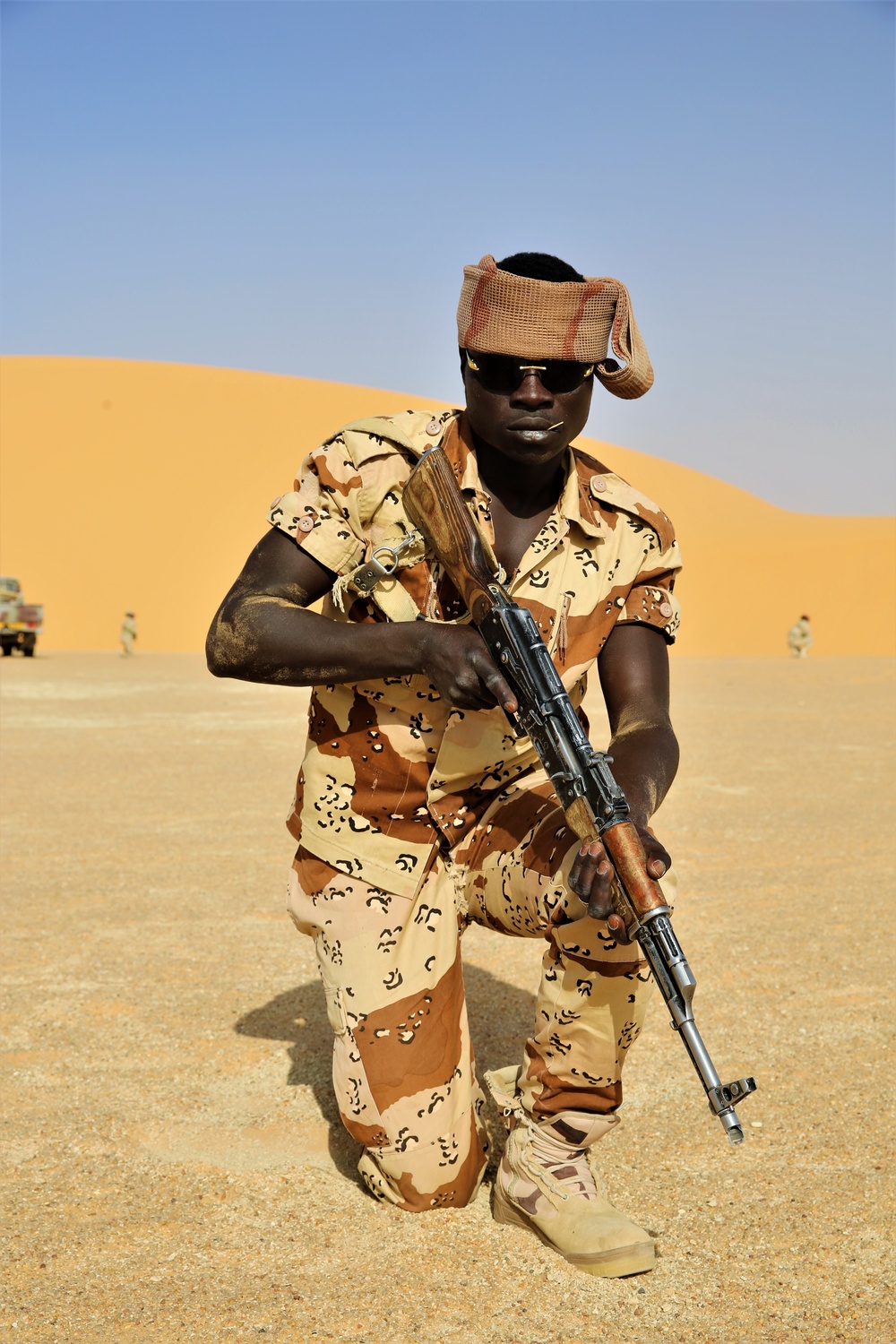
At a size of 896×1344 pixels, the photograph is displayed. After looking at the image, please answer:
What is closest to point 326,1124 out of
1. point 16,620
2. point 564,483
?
point 564,483

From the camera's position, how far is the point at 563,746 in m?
2.72

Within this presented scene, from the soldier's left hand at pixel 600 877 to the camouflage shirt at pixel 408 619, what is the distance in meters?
0.59

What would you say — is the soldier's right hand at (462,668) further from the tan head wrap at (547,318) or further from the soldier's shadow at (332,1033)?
the soldier's shadow at (332,1033)

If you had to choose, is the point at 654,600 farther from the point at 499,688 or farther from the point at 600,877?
the point at 600,877

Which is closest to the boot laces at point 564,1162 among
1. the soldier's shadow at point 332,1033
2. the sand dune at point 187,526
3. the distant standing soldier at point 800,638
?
the soldier's shadow at point 332,1033

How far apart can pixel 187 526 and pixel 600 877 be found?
45.9 m

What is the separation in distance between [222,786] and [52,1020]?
5643 millimetres

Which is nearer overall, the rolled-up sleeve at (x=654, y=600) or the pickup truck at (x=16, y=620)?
the rolled-up sleeve at (x=654, y=600)

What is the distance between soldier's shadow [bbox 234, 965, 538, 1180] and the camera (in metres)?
3.58

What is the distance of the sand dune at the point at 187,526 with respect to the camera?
4212 centimetres

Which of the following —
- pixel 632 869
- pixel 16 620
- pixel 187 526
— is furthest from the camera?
pixel 187 526

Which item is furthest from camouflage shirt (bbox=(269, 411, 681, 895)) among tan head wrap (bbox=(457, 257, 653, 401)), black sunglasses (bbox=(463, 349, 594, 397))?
tan head wrap (bbox=(457, 257, 653, 401))

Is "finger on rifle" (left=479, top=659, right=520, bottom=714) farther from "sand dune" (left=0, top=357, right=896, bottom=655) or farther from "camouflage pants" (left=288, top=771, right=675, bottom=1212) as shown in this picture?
"sand dune" (left=0, top=357, right=896, bottom=655)

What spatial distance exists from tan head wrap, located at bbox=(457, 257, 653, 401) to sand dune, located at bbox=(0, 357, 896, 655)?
117 feet
